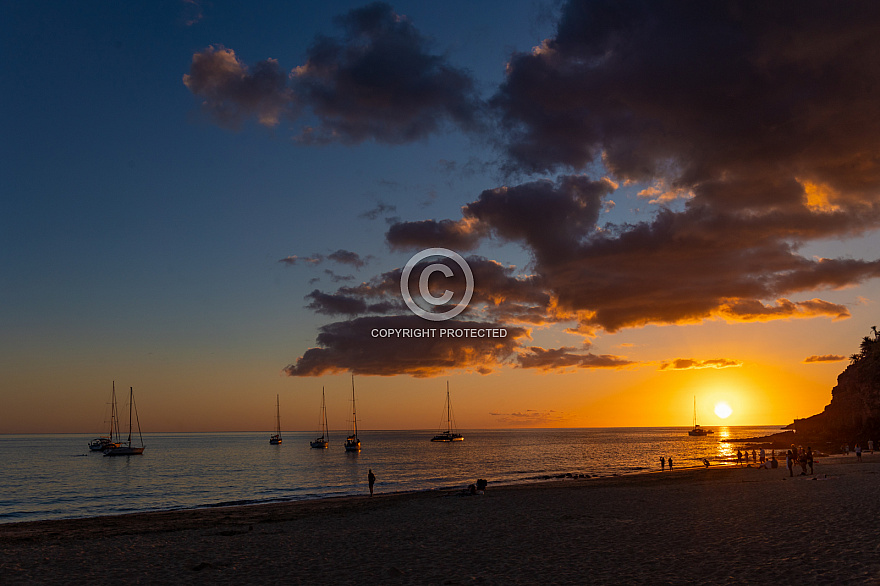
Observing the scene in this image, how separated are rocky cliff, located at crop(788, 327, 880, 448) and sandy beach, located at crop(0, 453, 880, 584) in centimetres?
7930

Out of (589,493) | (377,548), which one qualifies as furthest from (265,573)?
(589,493)

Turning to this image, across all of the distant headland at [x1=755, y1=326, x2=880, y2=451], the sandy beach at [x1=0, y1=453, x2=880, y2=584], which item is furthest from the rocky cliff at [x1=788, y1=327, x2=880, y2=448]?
the sandy beach at [x1=0, y1=453, x2=880, y2=584]

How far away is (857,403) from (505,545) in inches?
4524

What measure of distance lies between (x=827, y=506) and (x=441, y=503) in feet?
66.1

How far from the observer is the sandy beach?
50.2ft

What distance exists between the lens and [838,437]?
10731 cm

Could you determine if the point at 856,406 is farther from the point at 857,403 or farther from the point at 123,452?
the point at 123,452

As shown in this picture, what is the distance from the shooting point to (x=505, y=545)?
1975 cm

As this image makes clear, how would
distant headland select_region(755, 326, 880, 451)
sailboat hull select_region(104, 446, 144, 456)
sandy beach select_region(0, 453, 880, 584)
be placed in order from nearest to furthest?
sandy beach select_region(0, 453, 880, 584)
distant headland select_region(755, 326, 880, 451)
sailboat hull select_region(104, 446, 144, 456)

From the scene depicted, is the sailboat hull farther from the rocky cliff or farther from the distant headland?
the rocky cliff

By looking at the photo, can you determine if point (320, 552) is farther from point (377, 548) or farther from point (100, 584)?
point (100, 584)

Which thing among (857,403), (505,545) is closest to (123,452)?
(505,545)

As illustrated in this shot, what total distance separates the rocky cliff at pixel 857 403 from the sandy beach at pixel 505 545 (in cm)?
7930

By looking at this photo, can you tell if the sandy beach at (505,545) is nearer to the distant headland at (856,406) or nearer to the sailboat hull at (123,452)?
Answer: the distant headland at (856,406)
